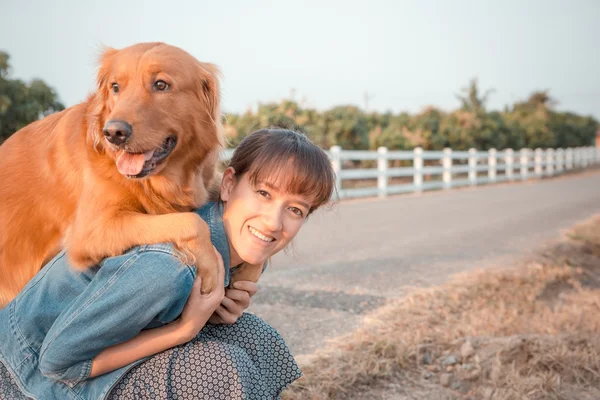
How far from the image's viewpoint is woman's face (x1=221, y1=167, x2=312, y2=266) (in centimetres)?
238

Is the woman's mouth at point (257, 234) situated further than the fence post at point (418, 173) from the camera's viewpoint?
No

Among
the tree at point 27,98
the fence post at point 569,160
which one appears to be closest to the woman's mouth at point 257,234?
the tree at point 27,98

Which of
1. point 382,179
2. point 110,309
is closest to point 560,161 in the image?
point 382,179

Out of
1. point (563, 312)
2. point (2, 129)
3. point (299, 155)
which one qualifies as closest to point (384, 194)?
point (2, 129)

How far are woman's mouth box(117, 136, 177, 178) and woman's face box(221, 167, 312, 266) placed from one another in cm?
33

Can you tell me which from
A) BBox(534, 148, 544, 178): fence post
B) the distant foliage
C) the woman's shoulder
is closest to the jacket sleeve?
the woman's shoulder

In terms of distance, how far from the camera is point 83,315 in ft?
6.02

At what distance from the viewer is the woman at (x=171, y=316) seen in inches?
73.7

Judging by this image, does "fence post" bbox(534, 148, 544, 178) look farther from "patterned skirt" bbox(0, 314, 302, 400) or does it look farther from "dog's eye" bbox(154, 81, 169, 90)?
"patterned skirt" bbox(0, 314, 302, 400)

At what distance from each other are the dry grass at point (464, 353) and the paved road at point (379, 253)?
1.20 ft

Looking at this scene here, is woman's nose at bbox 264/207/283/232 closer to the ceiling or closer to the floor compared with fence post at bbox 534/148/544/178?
closer to the ceiling

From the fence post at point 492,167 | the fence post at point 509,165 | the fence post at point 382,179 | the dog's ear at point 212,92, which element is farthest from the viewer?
the fence post at point 509,165

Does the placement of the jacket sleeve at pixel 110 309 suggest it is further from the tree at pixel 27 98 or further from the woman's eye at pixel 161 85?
the tree at pixel 27 98

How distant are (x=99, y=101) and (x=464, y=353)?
259 centimetres
